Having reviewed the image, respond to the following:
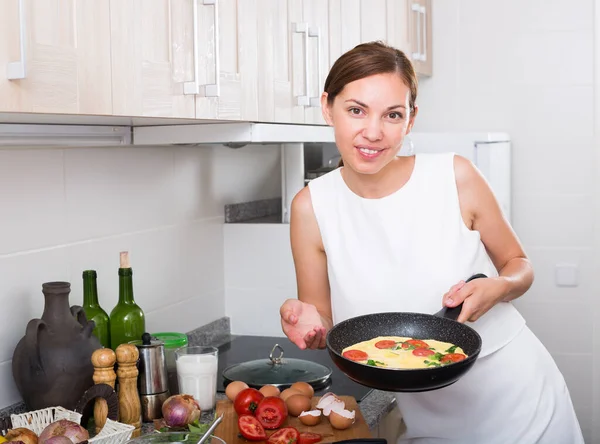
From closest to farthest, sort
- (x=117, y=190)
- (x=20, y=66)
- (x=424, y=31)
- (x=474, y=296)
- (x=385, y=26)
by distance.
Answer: (x=20, y=66) → (x=474, y=296) → (x=117, y=190) → (x=385, y=26) → (x=424, y=31)

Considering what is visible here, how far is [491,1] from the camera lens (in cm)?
309

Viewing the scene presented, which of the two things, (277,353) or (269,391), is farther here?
(277,353)

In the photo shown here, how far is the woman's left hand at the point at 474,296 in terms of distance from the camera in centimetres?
149

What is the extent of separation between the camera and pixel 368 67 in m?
1.59

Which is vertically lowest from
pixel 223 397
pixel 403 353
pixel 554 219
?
pixel 223 397

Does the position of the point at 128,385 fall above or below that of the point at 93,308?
below

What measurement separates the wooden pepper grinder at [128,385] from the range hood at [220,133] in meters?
0.51

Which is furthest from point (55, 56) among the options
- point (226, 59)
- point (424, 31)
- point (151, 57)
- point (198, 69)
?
point (424, 31)

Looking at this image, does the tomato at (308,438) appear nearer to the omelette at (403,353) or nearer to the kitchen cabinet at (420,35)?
the omelette at (403,353)

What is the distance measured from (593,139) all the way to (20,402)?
7.23 feet

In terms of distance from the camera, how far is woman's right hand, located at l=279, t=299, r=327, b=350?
1.61m

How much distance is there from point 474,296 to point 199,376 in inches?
26.2

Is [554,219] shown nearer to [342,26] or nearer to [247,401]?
[342,26]

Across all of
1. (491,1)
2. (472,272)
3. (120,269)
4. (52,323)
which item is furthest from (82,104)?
(491,1)
